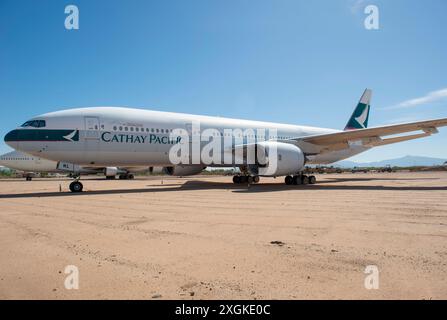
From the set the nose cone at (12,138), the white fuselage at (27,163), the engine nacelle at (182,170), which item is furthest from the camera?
the white fuselage at (27,163)

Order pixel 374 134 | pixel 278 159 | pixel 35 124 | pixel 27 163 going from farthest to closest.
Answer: pixel 27 163 → pixel 374 134 → pixel 278 159 → pixel 35 124

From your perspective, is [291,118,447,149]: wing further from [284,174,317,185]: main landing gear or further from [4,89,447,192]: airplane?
[284,174,317,185]: main landing gear

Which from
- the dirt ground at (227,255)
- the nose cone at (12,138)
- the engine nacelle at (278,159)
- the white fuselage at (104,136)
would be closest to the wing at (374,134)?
the engine nacelle at (278,159)

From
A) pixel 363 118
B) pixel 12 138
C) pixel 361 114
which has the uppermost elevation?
pixel 361 114

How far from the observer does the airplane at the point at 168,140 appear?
12844mm

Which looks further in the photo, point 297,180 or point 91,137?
point 297,180

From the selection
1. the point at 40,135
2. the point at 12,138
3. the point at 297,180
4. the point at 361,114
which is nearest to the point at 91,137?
the point at 40,135

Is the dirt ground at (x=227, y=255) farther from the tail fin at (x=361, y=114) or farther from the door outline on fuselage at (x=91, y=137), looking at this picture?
the tail fin at (x=361, y=114)

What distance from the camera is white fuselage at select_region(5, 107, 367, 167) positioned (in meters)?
12.6

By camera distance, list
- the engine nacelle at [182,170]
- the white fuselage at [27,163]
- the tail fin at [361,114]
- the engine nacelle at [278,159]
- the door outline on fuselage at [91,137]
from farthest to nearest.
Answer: the white fuselage at [27,163] < the tail fin at [361,114] < the engine nacelle at [182,170] < the engine nacelle at [278,159] < the door outline on fuselage at [91,137]

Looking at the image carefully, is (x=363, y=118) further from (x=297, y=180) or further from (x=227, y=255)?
(x=227, y=255)

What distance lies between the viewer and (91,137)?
13.3 metres

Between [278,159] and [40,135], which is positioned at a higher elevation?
[40,135]

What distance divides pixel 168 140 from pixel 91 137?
365 cm
